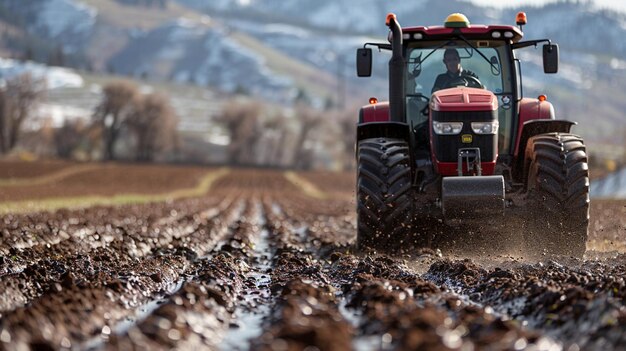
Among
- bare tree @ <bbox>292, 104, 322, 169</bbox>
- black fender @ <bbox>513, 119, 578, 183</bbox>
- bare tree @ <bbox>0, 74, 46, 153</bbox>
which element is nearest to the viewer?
black fender @ <bbox>513, 119, 578, 183</bbox>

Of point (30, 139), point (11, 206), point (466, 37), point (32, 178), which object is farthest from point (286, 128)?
point (466, 37)

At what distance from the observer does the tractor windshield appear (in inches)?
418

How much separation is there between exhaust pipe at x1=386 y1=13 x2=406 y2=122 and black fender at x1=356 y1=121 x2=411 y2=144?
14 cm

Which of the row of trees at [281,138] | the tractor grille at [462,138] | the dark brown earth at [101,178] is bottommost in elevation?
the row of trees at [281,138]

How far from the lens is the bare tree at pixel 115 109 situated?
90.3m

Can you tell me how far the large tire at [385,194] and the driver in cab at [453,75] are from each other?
968 mm

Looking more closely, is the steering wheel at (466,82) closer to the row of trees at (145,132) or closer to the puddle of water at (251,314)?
the puddle of water at (251,314)

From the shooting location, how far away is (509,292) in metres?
6.51

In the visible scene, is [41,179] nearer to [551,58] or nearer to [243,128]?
[551,58]

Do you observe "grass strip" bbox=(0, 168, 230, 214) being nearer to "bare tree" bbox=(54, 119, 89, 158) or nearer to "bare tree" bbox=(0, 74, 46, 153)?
"bare tree" bbox=(0, 74, 46, 153)

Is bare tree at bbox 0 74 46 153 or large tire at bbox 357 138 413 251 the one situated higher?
large tire at bbox 357 138 413 251

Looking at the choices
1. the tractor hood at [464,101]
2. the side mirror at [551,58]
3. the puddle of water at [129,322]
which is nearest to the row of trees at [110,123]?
the side mirror at [551,58]

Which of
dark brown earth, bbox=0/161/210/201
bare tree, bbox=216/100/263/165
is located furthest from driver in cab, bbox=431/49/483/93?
bare tree, bbox=216/100/263/165

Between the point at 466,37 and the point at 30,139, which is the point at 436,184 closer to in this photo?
the point at 466,37
